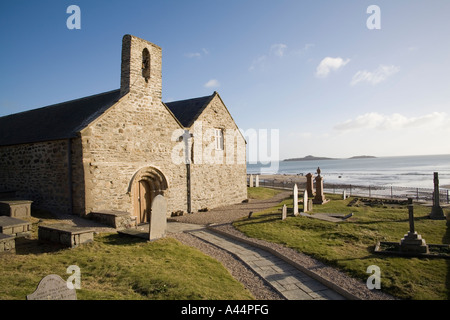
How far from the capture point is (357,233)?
1205 cm

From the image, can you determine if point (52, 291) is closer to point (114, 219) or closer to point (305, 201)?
point (114, 219)

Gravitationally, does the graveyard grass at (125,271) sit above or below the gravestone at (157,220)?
below

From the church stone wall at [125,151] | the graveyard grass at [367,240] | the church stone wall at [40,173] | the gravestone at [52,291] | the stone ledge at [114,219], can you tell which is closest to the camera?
the gravestone at [52,291]

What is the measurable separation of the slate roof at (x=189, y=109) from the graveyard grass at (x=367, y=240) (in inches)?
330

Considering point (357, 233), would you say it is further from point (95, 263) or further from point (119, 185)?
point (119, 185)

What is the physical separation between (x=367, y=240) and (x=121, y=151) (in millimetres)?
11972

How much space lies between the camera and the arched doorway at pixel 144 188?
15079 mm

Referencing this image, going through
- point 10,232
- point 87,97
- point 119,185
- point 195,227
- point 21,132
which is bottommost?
point 195,227

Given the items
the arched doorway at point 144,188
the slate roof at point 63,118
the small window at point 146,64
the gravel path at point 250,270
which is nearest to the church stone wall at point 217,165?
the slate roof at point 63,118

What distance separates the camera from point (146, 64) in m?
15.7

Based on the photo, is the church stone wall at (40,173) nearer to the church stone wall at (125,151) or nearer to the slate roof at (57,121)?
the slate roof at (57,121)

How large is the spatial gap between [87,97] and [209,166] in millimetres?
9350

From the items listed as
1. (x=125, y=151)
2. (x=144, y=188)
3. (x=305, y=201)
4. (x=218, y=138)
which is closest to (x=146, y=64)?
(x=125, y=151)
